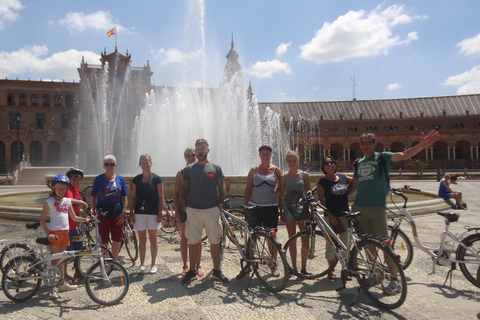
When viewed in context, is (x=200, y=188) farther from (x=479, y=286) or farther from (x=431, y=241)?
(x=431, y=241)

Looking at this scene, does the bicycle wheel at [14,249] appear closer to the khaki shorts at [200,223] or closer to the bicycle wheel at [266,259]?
the khaki shorts at [200,223]

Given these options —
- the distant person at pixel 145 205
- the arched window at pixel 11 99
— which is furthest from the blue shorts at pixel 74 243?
the arched window at pixel 11 99

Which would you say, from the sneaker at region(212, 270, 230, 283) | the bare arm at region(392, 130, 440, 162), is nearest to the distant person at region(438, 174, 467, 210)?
the bare arm at region(392, 130, 440, 162)

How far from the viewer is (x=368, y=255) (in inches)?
164

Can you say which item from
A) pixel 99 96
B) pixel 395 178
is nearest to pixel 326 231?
pixel 395 178

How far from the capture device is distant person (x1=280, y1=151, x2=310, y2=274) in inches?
196

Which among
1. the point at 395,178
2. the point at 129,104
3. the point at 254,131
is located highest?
the point at 129,104

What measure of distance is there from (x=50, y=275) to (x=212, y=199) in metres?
2.25

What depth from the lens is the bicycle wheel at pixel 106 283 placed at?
4102 mm

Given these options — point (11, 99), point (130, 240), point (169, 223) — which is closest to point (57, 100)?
point (11, 99)

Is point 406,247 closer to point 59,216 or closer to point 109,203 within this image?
point 109,203

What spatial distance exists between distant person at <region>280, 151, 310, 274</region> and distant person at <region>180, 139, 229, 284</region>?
993 millimetres

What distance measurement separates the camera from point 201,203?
486 centimetres

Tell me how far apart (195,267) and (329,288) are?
1993mm
